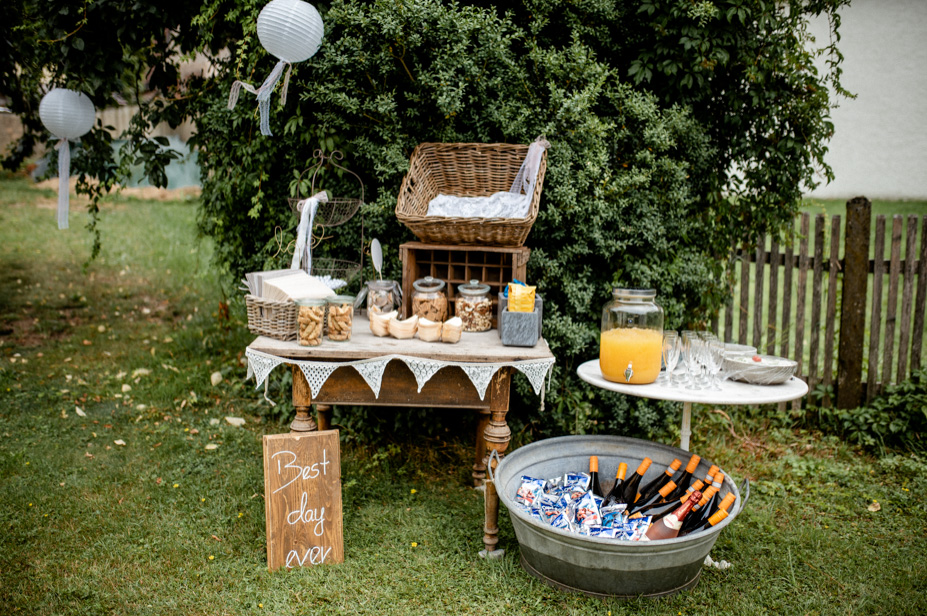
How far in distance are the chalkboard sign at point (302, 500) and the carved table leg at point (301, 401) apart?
118 mm

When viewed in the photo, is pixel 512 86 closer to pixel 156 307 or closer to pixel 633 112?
pixel 633 112

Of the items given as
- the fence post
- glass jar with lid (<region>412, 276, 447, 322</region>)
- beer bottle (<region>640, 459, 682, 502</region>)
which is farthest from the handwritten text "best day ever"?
the fence post

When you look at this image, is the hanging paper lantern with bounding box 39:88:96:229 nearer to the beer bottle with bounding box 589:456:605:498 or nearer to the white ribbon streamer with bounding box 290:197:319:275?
the white ribbon streamer with bounding box 290:197:319:275

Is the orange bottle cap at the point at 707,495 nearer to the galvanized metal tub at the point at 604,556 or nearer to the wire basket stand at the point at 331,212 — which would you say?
the galvanized metal tub at the point at 604,556

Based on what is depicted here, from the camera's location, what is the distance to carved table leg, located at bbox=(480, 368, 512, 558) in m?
3.11

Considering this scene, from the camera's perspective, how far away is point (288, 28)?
3326 millimetres

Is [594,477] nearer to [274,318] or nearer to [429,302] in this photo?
[429,302]

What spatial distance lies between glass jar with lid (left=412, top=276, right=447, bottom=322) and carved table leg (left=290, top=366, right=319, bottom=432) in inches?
26.4

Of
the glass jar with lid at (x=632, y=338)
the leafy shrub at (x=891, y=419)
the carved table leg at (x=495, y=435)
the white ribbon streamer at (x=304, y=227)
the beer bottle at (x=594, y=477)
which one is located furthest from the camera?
the leafy shrub at (x=891, y=419)

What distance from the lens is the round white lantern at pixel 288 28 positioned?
332cm

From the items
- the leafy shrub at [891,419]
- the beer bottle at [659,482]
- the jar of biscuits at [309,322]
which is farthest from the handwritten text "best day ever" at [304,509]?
the leafy shrub at [891,419]

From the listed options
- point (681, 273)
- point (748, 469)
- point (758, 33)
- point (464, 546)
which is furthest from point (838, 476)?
point (758, 33)

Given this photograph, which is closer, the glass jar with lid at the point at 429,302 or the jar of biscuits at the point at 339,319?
the jar of biscuits at the point at 339,319

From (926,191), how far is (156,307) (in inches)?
460
